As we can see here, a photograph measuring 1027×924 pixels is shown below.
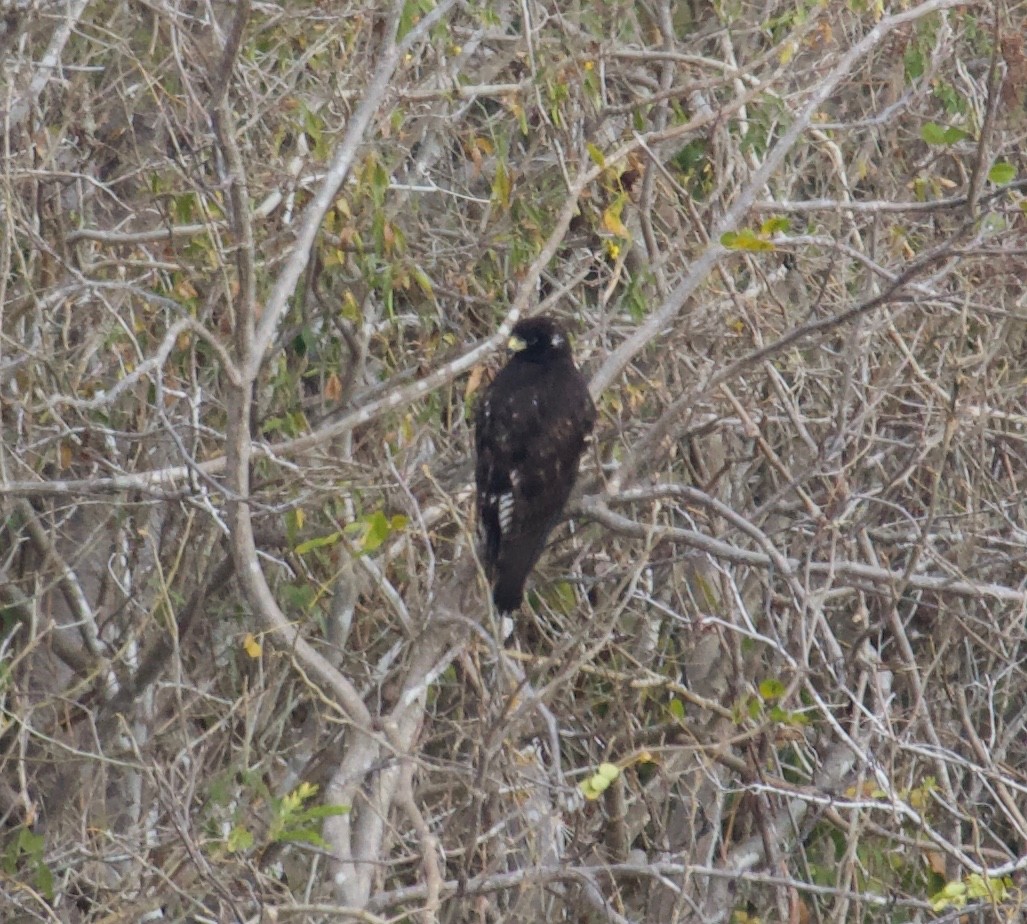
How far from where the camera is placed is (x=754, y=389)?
20.0 ft

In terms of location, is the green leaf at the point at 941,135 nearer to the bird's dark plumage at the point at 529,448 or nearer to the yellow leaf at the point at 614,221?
the yellow leaf at the point at 614,221

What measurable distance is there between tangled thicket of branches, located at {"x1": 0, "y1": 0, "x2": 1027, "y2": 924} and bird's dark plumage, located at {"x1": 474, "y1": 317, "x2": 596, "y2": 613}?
0.21 m

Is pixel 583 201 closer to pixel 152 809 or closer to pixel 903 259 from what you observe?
pixel 903 259

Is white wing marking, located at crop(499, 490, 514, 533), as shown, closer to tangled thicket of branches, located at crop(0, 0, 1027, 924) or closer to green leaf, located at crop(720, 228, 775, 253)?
tangled thicket of branches, located at crop(0, 0, 1027, 924)

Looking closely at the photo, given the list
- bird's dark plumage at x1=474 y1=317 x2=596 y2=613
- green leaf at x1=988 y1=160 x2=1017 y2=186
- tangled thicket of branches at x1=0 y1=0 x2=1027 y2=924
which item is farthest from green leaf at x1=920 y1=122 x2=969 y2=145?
bird's dark plumage at x1=474 y1=317 x2=596 y2=613

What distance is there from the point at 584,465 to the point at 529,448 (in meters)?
0.47

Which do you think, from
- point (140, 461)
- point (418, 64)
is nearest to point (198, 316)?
point (140, 461)

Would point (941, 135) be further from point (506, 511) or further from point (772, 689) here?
point (506, 511)

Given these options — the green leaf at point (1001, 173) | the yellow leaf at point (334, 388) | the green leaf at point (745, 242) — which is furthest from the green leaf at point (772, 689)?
the yellow leaf at point (334, 388)

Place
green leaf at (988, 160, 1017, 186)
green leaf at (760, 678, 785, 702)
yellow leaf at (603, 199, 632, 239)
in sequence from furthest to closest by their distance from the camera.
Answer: yellow leaf at (603, 199, 632, 239)
green leaf at (988, 160, 1017, 186)
green leaf at (760, 678, 785, 702)

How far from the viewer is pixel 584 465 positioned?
6004 mm

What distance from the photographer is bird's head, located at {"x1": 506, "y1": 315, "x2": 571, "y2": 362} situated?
562cm

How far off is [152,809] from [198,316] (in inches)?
61.5

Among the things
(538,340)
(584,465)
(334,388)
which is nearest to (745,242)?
(538,340)
